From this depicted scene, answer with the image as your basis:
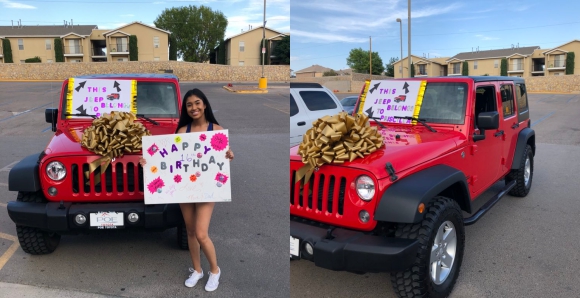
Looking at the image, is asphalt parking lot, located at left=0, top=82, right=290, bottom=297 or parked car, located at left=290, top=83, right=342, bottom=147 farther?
asphalt parking lot, located at left=0, top=82, right=290, bottom=297

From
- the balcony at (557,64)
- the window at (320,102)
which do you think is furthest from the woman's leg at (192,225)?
the balcony at (557,64)

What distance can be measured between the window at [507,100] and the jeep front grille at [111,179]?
3583 mm

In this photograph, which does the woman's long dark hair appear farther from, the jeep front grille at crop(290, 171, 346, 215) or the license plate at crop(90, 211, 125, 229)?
the license plate at crop(90, 211, 125, 229)

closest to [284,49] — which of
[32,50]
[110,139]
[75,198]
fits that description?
[110,139]

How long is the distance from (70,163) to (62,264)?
85cm

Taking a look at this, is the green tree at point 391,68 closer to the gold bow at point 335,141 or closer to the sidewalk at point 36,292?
the gold bow at point 335,141

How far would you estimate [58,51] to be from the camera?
15.9ft

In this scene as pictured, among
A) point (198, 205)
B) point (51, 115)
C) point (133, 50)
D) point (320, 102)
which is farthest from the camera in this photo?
point (133, 50)

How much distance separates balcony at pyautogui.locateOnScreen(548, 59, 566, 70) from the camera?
1143 inches

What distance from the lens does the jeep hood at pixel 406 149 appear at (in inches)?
107

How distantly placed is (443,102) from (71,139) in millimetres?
3203

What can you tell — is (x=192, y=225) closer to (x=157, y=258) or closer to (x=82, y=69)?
(x=157, y=258)

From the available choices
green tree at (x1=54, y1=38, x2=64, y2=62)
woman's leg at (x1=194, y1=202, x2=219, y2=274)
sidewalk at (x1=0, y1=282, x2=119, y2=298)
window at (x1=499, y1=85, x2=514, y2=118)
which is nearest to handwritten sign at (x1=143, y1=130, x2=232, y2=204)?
woman's leg at (x1=194, y1=202, x2=219, y2=274)

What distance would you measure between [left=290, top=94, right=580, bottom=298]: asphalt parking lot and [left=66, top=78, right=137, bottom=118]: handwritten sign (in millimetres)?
2578
